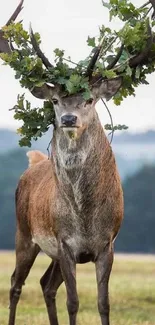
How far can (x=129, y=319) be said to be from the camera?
17406 millimetres

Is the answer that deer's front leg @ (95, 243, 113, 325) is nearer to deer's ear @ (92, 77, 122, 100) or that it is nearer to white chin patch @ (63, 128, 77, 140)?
white chin patch @ (63, 128, 77, 140)

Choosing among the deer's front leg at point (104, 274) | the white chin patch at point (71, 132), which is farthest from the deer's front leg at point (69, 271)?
the white chin patch at point (71, 132)

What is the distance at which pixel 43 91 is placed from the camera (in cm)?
1382

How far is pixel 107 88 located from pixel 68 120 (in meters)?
0.90

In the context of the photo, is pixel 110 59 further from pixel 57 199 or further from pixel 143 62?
pixel 57 199

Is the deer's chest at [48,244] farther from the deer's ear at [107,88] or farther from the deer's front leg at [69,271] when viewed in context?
the deer's ear at [107,88]

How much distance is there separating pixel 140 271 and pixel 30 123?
1457cm

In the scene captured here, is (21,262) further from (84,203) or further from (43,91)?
(43,91)

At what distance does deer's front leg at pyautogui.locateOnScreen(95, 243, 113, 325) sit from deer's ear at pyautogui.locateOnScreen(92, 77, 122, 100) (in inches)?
54.8

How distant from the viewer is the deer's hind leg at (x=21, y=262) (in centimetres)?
1585

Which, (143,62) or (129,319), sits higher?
(143,62)

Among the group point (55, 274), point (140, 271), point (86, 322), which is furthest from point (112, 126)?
point (140, 271)

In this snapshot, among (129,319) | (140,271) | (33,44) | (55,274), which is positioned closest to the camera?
(33,44)

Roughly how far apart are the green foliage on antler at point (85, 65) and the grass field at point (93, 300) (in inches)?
133
